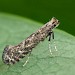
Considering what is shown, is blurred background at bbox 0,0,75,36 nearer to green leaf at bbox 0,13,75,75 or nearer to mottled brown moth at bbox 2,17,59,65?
green leaf at bbox 0,13,75,75

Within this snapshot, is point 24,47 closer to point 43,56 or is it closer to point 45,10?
point 43,56

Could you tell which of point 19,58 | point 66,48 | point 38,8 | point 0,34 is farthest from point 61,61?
point 38,8

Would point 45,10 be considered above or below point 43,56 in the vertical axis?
above

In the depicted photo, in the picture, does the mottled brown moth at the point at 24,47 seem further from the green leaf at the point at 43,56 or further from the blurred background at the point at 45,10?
the blurred background at the point at 45,10

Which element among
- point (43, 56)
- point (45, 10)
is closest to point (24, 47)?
point (43, 56)

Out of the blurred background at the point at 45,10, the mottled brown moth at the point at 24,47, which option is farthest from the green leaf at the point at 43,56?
the blurred background at the point at 45,10

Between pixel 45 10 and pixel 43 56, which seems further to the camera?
pixel 45 10

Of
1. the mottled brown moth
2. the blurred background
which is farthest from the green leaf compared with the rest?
the blurred background
